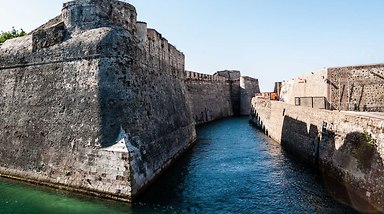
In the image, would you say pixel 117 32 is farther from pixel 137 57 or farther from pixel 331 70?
pixel 331 70

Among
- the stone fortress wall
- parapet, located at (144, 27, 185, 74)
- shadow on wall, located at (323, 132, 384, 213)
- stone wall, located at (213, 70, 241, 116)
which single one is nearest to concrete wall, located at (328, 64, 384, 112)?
shadow on wall, located at (323, 132, 384, 213)

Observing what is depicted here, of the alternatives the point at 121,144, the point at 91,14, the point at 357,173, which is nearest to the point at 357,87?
the point at 357,173

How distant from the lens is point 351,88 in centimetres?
1902

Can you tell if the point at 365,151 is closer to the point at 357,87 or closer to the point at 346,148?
the point at 346,148

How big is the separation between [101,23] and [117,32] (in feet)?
3.74

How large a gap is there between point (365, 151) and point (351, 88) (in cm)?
1030

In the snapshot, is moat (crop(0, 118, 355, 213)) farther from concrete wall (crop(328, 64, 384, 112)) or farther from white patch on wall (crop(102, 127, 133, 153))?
concrete wall (crop(328, 64, 384, 112))

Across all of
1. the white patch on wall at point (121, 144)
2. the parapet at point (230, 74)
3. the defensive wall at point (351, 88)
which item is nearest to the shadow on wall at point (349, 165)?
the defensive wall at point (351, 88)

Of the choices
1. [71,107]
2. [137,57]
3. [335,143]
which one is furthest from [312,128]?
[71,107]

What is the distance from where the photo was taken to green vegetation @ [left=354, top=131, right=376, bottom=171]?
32.7 feet

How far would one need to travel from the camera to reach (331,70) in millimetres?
19594

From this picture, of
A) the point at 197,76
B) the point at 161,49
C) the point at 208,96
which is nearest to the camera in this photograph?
the point at 161,49

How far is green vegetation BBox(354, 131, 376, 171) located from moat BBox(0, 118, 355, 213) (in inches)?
68.5

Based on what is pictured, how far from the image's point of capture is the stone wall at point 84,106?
11227mm
